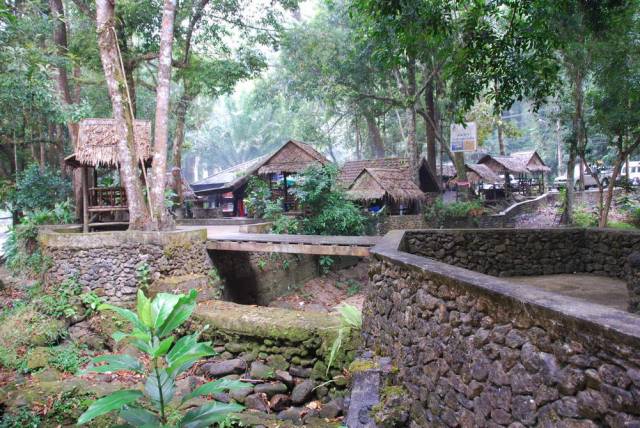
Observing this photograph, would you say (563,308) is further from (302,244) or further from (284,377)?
(302,244)

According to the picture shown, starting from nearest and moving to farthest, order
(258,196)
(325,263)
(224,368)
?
(224,368), (325,263), (258,196)

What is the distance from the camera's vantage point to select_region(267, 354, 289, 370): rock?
7566mm

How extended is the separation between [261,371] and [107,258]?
13.0ft

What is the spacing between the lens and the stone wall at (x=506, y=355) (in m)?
1.86

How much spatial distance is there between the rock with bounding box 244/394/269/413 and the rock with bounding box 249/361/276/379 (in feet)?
1.85

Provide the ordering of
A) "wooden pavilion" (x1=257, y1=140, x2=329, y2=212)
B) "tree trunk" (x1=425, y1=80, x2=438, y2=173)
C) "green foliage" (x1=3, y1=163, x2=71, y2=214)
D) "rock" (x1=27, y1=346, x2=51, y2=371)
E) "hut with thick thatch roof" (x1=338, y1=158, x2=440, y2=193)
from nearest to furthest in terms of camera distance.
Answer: "rock" (x1=27, y1=346, x2=51, y2=371) < "green foliage" (x1=3, y1=163, x2=71, y2=214) < "wooden pavilion" (x1=257, y1=140, x2=329, y2=212) < "hut with thick thatch roof" (x1=338, y1=158, x2=440, y2=193) < "tree trunk" (x1=425, y1=80, x2=438, y2=173)

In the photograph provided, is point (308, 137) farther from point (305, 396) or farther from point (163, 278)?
point (305, 396)

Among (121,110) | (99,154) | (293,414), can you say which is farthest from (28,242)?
(293,414)

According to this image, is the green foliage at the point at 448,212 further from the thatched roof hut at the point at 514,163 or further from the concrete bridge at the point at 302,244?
the thatched roof hut at the point at 514,163

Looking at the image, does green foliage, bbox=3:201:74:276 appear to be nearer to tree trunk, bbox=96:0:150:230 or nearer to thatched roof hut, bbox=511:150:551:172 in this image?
tree trunk, bbox=96:0:150:230

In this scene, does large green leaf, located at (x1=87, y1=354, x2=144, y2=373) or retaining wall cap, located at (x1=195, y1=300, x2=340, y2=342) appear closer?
large green leaf, located at (x1=87, y1=354, x2=144, y2=373)

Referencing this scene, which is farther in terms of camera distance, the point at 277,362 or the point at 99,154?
the point at 99,154

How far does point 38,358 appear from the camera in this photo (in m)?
7.38

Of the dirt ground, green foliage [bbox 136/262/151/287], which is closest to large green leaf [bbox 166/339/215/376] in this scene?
green foliage [bbox 136/262/151/287]
